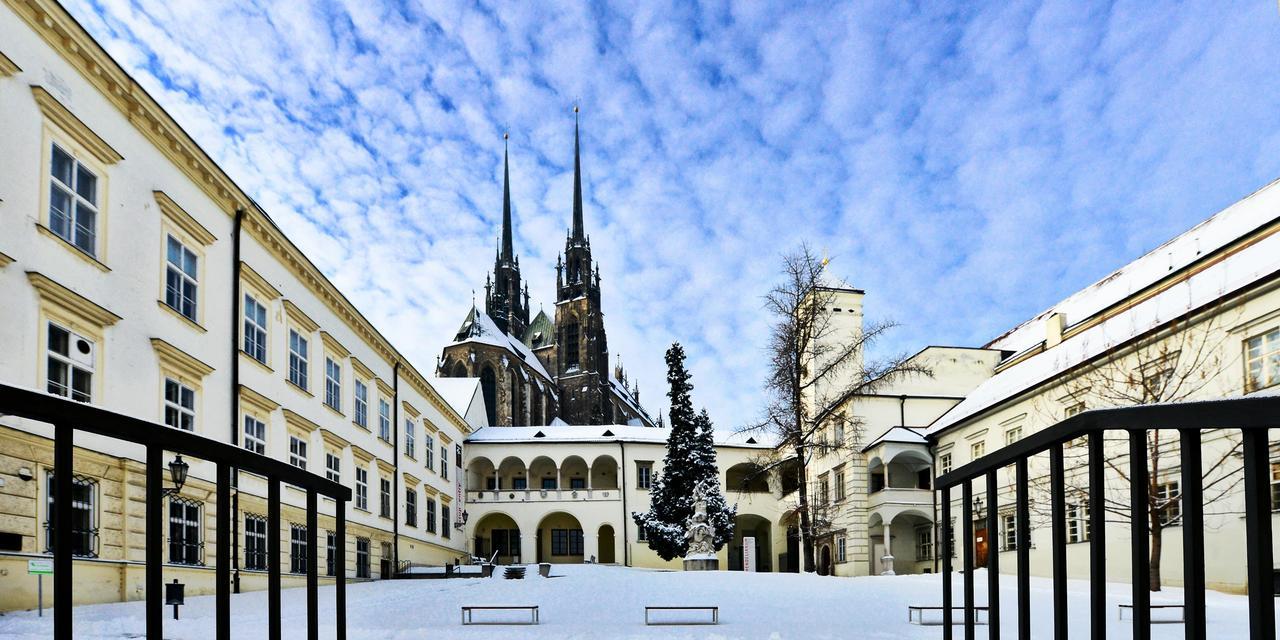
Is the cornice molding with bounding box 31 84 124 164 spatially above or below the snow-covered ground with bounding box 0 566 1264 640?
above

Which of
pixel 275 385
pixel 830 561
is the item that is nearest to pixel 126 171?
pixel 275 385

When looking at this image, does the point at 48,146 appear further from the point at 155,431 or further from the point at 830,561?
the point at 830,561

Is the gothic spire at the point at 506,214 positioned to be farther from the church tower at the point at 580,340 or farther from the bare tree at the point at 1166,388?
the bare tree at the point at 1166,388

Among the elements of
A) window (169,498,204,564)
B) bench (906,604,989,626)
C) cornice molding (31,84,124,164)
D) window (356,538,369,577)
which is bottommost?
window (356,538,369,577)

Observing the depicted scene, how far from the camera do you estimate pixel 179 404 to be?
2003cm

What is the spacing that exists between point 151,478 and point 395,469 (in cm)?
3548

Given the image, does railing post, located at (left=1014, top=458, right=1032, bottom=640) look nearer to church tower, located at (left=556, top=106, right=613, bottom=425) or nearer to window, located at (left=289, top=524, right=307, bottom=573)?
window, located at (left=289, top=524, right=307, bottom=573)

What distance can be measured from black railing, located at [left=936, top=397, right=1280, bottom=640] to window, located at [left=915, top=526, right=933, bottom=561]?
4119 cm

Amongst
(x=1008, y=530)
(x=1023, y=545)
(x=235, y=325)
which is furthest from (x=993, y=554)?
(x=1008, y=530)

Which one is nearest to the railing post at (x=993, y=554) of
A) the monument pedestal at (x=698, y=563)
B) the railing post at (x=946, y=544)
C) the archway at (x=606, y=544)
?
the railing post at (x=946, y=544)

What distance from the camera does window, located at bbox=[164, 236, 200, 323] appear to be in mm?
19766

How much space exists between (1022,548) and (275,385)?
77.3 feet

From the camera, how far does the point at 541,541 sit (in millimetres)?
61906

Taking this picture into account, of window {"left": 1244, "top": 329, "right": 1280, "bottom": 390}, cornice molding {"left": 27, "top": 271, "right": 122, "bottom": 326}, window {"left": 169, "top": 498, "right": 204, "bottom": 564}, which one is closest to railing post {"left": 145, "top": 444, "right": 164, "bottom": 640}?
cornice molding {"left": 27, "top": 271, "right": 122, "bottom": 326}
